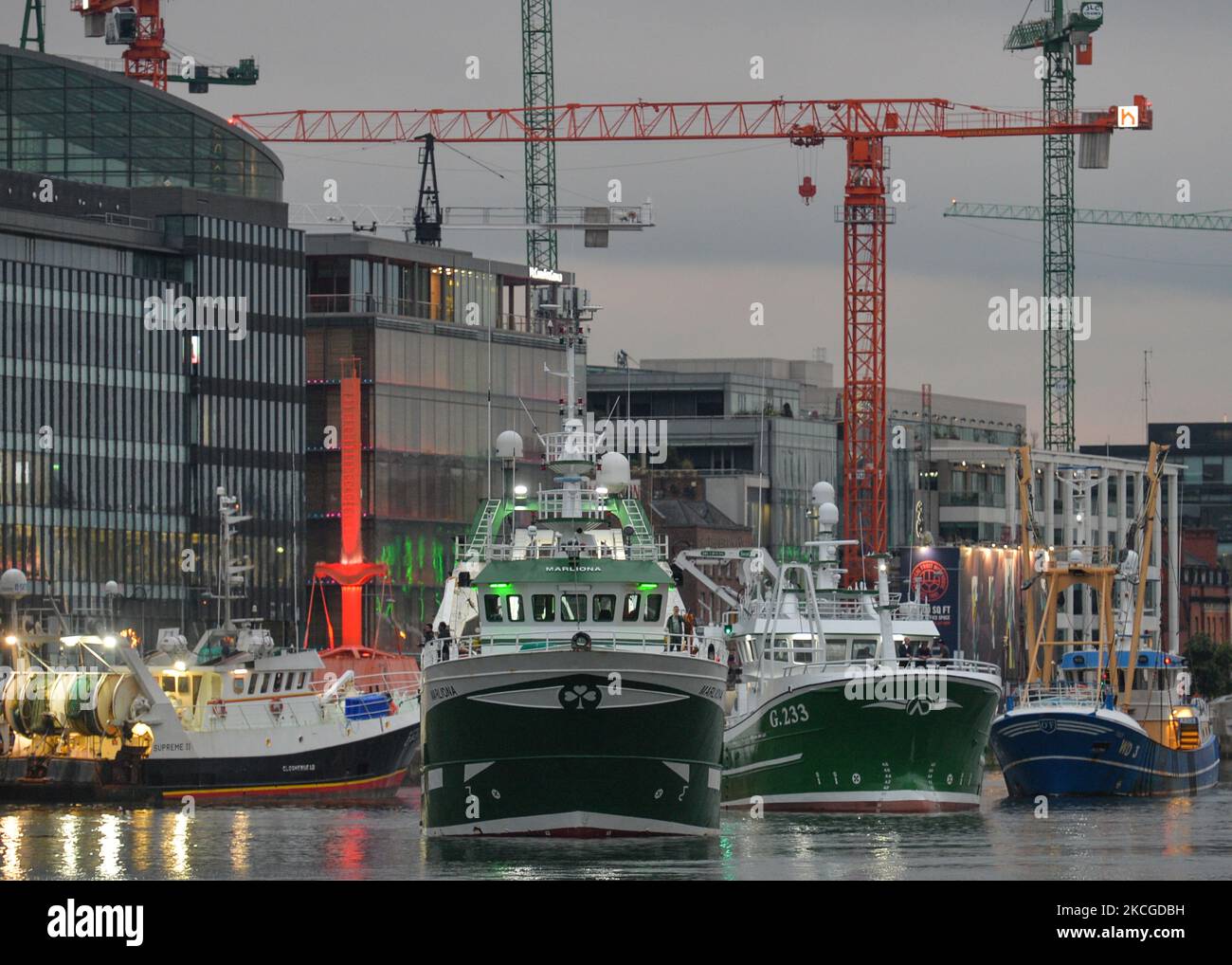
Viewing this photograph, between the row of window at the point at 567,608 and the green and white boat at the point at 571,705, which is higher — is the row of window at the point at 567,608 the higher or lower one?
the higher one

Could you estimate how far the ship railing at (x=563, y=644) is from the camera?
205ft

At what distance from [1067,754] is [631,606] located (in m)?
40.5

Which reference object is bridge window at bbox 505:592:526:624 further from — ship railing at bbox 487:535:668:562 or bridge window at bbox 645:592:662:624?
bridge window at bbox 645:592:662:624

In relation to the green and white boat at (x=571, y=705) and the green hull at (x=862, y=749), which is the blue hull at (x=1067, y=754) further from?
the green and white boat at (x=571, y=705)

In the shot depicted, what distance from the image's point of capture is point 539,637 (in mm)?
63594

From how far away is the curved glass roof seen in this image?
167500mm

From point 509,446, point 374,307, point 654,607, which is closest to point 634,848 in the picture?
point 654,607

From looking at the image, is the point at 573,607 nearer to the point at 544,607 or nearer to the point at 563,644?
the point at 544,607

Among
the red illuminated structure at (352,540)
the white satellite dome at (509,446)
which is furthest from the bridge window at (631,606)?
the red illuminated structure at (352,540)

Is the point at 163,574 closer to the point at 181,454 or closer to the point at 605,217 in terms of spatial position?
the point at 181,454

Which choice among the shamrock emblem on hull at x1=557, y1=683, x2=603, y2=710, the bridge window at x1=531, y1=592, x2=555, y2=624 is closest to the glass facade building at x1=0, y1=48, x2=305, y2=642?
the bridge window at x1=531, y1=592, x2=555, y2=624

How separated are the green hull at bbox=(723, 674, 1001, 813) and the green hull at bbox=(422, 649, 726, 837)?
23.2 metres

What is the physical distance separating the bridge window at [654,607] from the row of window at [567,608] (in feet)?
0.22

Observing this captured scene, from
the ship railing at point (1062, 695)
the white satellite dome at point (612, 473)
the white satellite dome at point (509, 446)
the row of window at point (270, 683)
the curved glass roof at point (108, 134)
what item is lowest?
the ship railing at point (1062, 695)
